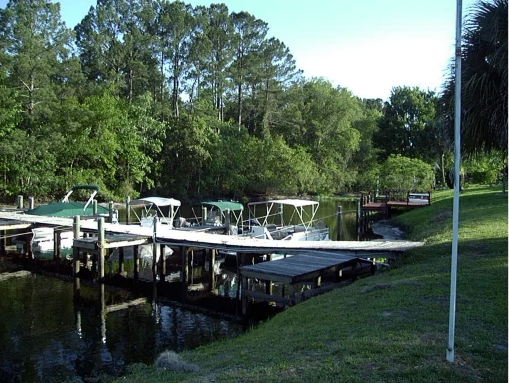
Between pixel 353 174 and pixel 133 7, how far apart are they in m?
38.8

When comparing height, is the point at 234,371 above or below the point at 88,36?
below

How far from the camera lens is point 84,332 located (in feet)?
51.0

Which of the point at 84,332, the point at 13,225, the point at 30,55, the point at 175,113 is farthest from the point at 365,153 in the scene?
the point at 84,332

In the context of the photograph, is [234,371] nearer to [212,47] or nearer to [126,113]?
[126,113]

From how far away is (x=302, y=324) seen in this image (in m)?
10.7

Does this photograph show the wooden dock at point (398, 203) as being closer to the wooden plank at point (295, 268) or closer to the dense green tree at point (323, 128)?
the wooden plank at point (295, 268)

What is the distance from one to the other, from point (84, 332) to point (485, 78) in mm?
14470

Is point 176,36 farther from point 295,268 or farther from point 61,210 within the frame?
point 295,268

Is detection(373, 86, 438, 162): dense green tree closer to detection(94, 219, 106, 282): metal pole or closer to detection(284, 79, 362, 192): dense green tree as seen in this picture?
detection(284, 79, 362, 192): dense green tree

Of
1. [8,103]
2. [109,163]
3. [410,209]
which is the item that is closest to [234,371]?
[410,209]

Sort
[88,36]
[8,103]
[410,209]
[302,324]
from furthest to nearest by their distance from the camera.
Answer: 1. [88,36]
2. [8,103]
3. [410,209]
4. [302,324]

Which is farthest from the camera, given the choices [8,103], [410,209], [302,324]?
[8,103]

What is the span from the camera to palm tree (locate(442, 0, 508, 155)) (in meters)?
14.5

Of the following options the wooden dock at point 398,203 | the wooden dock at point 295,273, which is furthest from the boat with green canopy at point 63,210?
the wooden dock at point 398,203
